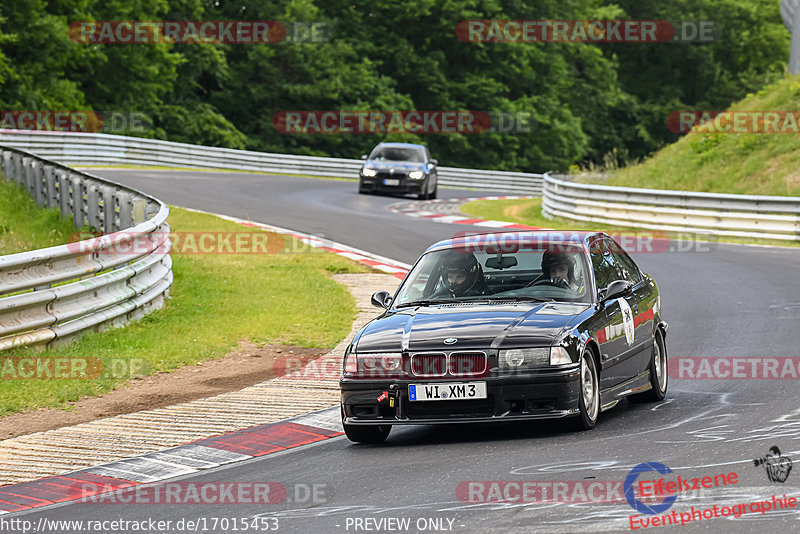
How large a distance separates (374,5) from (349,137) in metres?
8.40

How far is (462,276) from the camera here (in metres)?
9.39

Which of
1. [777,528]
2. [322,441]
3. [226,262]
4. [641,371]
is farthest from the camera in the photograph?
[226,262]

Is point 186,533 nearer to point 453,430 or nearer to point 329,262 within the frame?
point 453,430

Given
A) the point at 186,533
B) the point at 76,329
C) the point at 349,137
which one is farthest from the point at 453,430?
the point at 349,137

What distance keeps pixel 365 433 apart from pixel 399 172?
27.1 meters

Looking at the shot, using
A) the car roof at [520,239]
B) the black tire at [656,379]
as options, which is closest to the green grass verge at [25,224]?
the car roof at [520,239]

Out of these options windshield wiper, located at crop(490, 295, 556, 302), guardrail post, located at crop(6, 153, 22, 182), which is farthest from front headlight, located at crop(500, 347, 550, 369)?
guardrail post, located at crop(6, 153, 22, 182)

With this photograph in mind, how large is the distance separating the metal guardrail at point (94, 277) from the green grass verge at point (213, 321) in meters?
0.18

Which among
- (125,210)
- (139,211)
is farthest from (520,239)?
(125,210)

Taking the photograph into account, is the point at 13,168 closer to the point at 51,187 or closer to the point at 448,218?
the point at 51,187

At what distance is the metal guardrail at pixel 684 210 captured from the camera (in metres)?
23.4

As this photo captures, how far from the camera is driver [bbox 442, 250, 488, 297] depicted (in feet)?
30.5

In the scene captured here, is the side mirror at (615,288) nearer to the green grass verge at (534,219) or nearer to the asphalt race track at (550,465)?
the asphalt race track at (550,465)

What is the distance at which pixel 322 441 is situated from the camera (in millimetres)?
8648
